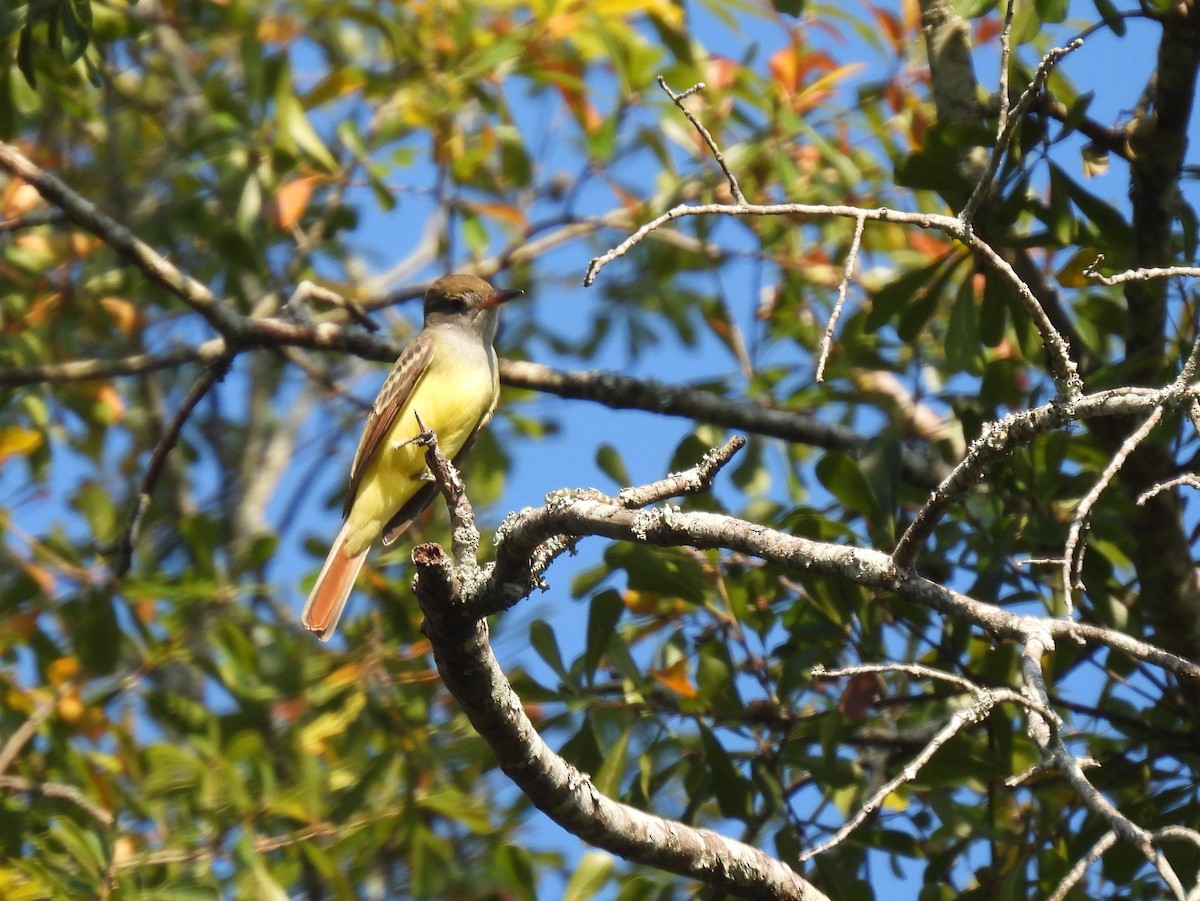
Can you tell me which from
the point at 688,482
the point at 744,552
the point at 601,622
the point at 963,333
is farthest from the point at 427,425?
the point at 744,552

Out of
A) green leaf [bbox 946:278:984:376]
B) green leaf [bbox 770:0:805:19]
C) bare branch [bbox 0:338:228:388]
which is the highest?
green leaf [bbox 770:0:805:19]

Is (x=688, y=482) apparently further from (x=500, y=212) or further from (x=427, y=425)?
(x=500, y=212)

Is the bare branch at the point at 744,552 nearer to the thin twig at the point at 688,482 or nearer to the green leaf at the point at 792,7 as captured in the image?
the thin twig at the point at 688,482

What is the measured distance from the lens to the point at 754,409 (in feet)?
16.1

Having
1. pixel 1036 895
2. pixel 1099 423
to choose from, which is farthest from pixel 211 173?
pixel 1036 895

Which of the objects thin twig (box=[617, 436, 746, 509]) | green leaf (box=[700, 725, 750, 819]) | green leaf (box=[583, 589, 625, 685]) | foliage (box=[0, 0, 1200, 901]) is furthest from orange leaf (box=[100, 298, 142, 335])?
thin twig (box=[617, 436, 746, 509])

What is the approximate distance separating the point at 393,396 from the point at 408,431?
20 cm

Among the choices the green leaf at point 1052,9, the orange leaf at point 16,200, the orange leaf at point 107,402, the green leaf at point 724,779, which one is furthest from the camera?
the orange leaf at point 107,402

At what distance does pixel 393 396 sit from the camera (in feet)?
18.8

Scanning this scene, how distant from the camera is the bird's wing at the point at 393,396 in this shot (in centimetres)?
571

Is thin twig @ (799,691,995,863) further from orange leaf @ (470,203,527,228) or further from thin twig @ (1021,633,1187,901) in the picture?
orange leaf @ (470,203,527,228)

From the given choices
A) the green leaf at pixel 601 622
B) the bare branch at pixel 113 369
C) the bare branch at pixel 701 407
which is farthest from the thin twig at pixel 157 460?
the green leaf at pixel 601 622

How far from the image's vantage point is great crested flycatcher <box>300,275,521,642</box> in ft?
18.7

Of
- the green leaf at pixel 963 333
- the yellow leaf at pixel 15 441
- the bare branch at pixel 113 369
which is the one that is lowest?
the green leaf at pixel 963 333
